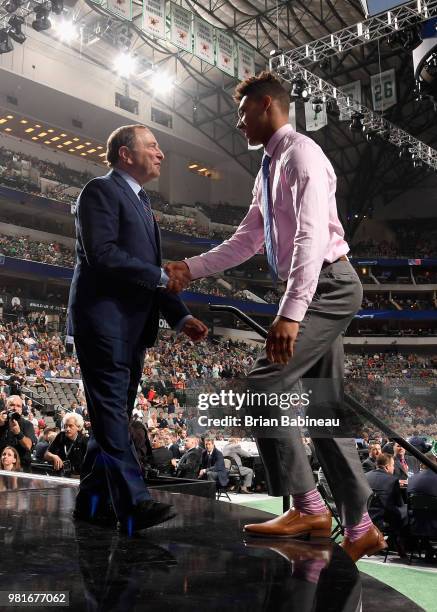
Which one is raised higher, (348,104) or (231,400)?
(348,104)

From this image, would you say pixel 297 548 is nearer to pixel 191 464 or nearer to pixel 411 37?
pixel 191 464

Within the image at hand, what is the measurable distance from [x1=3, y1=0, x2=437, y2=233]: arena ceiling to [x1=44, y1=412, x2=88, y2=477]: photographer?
36.9 feet

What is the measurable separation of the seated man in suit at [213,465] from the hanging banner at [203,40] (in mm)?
10506

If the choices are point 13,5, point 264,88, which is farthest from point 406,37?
point 264,88

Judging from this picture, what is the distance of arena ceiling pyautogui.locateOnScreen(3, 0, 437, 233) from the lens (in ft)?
66.9

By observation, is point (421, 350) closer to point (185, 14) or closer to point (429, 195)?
point (429, 195)

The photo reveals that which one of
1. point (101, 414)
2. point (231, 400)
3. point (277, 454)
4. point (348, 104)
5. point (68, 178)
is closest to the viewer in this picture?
point (277, 454)

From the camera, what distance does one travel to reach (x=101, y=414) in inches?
74.2

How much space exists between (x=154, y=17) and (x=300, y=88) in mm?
3932

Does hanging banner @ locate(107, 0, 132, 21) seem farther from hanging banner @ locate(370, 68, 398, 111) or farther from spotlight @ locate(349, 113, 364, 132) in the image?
hanging banner @ locate(370, 68, 398, 111)

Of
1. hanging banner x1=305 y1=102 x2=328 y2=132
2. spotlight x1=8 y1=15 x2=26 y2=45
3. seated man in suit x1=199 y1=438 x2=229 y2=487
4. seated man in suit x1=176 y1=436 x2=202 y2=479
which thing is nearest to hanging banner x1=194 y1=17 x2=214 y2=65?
hanging banner x1=305 y1=102 x2=328 y2=132

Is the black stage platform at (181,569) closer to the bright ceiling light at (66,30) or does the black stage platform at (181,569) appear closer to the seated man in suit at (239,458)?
the seated man in suit at (239,458)

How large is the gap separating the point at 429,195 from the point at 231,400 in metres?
35.9

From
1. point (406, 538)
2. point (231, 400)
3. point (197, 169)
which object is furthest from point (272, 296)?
point (231, 400)
